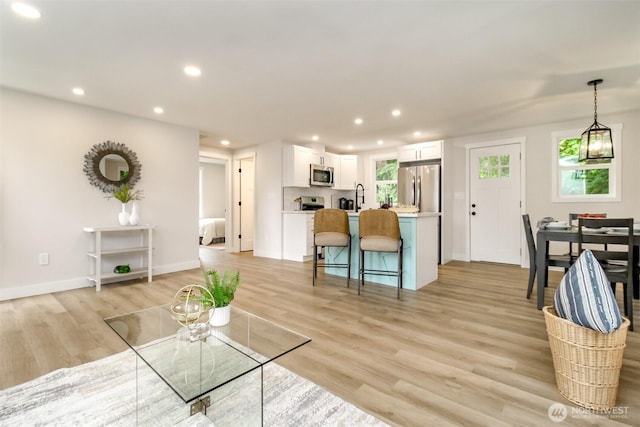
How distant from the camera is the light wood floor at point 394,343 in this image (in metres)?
1.51

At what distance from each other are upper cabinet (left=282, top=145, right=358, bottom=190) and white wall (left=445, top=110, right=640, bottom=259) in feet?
7.03

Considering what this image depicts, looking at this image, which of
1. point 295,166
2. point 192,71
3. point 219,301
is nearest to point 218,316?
point 219,301

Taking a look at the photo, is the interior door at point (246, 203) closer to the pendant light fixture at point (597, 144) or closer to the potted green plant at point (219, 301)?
the potted green plant at point (219, 301)

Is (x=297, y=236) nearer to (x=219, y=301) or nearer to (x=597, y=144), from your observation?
(x=219, y=301)

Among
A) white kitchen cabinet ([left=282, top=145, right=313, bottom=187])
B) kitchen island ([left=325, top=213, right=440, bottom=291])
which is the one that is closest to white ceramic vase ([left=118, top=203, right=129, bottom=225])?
white kitchen cabinet ([left=282, top=145, right=313, bottom=187])

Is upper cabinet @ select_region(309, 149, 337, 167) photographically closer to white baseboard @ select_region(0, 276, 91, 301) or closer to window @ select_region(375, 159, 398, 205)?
window @ select_region(375, 159, 398, 205)

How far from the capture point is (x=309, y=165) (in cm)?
596

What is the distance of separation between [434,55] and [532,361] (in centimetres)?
246

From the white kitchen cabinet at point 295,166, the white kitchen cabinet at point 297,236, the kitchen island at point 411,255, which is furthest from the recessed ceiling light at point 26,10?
the white kitchen cabinet at point 297,236

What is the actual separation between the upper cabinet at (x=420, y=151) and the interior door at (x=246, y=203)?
3.39 metres

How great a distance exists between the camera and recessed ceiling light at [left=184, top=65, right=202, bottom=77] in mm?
2752

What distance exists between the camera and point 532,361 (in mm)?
1897

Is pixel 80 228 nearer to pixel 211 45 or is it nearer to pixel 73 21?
pixel 73 21

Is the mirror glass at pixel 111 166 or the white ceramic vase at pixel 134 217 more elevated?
the mirror glass at pixel 111 166
